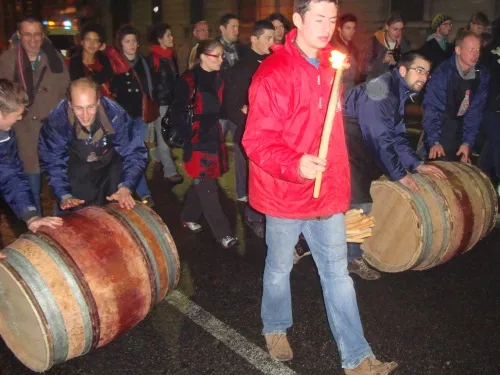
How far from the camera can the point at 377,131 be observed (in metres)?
3.90

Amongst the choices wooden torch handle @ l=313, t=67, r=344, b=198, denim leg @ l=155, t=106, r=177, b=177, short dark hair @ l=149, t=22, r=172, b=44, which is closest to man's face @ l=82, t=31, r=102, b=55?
→ short dark hair @ l=149, t=22, r=172, b=44

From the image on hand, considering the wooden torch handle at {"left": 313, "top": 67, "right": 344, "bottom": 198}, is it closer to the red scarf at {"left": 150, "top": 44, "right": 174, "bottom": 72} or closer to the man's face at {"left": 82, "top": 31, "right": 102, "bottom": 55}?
the red scarf at {"left": 150, "top": 44, "right": 174, "bottom": 72}

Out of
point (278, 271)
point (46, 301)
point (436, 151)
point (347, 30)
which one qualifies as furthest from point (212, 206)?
point (347, 30)

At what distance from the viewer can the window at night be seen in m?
15.0

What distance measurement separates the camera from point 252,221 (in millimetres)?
5609

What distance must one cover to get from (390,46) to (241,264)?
4910 millimetres

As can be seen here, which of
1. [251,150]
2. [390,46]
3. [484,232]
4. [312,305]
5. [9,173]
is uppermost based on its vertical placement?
[390,46]

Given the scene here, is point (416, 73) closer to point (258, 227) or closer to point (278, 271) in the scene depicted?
point (278, 271)

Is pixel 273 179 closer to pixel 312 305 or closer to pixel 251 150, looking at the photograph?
Result: pixel 251 150

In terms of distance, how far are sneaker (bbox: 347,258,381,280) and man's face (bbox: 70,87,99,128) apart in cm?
249

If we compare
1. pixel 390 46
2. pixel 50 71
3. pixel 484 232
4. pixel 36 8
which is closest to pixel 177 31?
pixel 36 8

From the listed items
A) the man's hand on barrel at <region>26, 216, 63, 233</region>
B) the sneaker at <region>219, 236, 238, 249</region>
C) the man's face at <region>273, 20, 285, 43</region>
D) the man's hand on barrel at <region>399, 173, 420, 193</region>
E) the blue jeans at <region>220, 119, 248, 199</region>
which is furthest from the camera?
the man's face at <region>273, 20, 285, 43</region>

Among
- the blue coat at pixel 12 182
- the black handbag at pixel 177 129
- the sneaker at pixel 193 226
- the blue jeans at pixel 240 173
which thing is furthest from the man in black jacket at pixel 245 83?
the blue coat at pixel 12 182

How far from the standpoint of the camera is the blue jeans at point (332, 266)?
3047 mm
